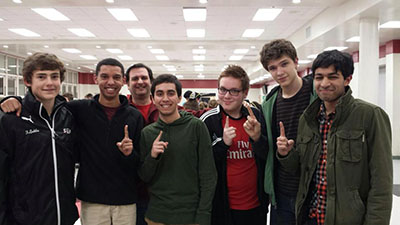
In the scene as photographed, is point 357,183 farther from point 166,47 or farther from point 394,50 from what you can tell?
point 166,47

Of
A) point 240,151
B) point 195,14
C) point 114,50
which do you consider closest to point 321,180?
point 240,151

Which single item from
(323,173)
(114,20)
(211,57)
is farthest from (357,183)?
(211,57)

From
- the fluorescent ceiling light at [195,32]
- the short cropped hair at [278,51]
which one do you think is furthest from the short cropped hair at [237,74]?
the fluorescent ceiling light at [195,32]

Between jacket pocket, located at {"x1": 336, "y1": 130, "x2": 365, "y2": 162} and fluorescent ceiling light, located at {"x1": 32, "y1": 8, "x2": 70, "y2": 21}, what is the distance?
9321mm

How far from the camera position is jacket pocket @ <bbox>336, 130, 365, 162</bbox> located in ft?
5.86

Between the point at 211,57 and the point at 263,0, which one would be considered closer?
the point at 263,0

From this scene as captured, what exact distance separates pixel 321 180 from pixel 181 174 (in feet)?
3.07

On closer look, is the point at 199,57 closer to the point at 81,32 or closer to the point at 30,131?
the point at 81,32

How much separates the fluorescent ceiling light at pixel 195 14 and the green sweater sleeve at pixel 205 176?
738 cm

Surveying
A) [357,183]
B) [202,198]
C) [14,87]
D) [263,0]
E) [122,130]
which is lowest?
[202,198]

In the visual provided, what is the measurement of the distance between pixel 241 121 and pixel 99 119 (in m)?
1.11

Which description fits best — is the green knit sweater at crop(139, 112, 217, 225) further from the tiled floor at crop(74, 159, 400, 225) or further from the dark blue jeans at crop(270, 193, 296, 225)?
the tiled floor at crop(74, 159, 400, 225)

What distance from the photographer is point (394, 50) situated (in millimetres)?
10391

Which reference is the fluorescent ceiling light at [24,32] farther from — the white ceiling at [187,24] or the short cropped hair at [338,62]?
the short cropped hair at [338,62]
